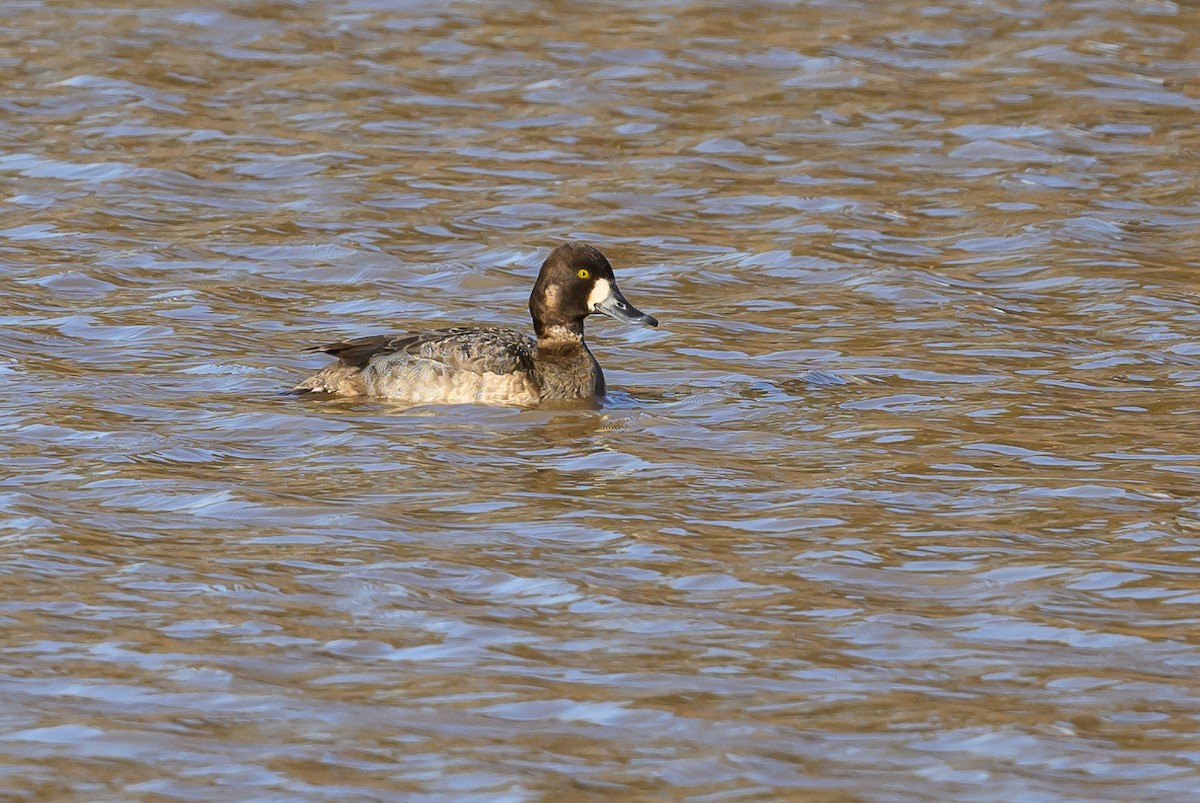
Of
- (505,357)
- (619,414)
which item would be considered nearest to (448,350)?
(505,357)

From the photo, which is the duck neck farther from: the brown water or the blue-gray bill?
the brown water

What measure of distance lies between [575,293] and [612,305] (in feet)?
0.67

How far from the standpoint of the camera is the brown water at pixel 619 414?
648cm

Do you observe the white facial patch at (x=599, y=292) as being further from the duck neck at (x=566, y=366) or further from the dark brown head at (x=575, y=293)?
the duck neck at (x=566, y=366)

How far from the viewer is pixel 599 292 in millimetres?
11438

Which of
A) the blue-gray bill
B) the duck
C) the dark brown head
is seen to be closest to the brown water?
the duck

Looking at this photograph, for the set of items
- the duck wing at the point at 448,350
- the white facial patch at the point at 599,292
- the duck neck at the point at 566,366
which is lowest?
the duck neck at the point at 566,366

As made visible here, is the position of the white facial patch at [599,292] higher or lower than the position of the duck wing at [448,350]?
higher

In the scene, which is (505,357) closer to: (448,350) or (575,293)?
(448,350)

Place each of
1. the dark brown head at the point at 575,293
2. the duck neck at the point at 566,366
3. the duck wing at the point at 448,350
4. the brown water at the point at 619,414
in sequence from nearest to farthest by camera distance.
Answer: the brown water at the point at 619,414 → the duck wing at the point at 448,350 → the duck neck at the point at 566,366 → the dark brown head at the point at 575,293

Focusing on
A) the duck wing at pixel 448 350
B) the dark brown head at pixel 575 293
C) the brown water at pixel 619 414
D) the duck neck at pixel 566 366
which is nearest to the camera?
the brown water at pixel 619 414

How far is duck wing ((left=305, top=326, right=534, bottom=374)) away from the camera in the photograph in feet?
35.3

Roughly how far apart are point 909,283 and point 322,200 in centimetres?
417

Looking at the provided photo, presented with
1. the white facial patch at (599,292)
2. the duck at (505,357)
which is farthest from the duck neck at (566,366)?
the white facial patch at (599,292)
